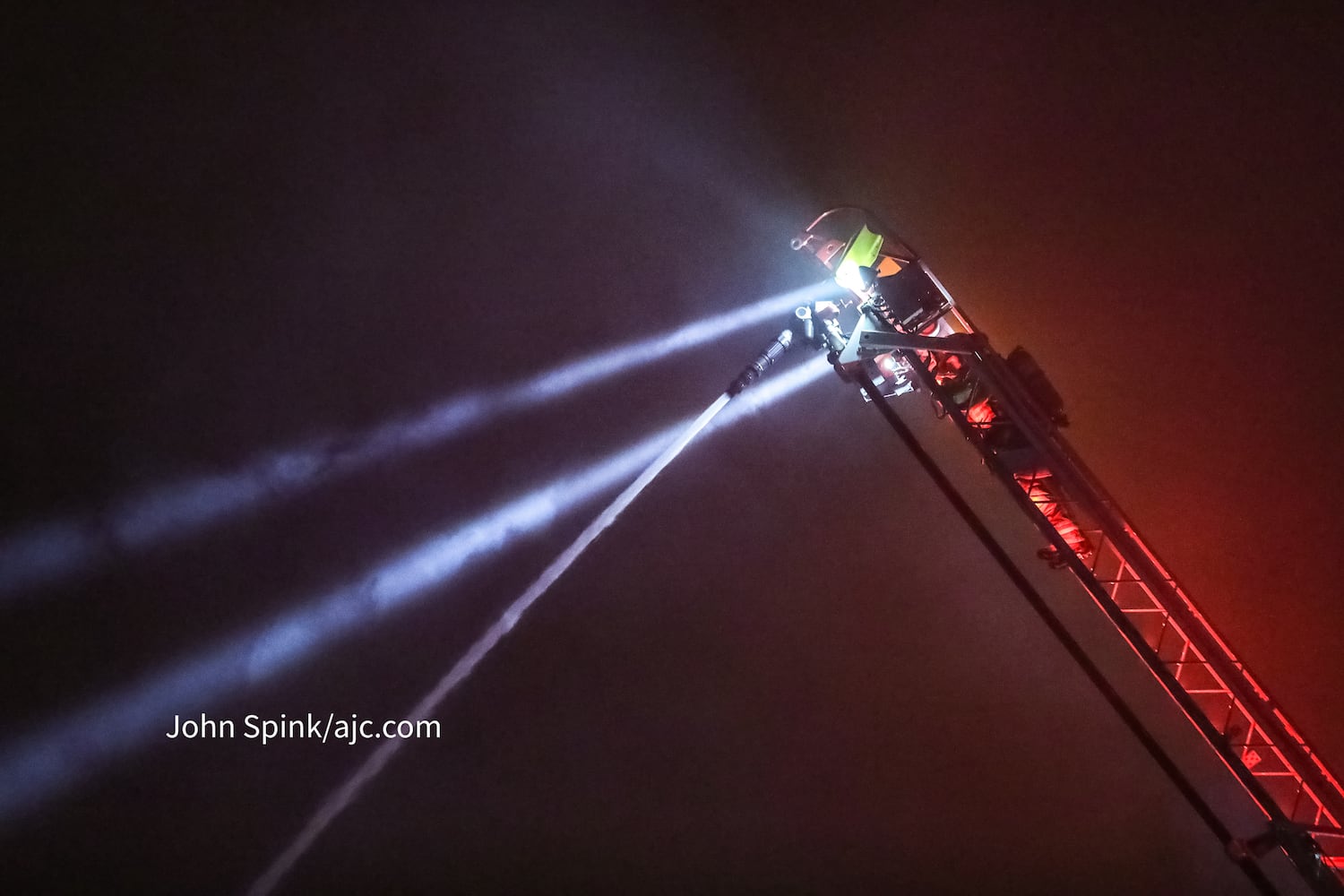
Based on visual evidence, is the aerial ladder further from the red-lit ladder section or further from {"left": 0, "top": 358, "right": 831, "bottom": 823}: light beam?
{"left": 0, "top": 358, "right": 831, "bottom": 823}: light beam

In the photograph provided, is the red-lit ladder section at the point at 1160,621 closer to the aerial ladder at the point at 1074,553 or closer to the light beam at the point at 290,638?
the aerial ladder at the point at 1074,553

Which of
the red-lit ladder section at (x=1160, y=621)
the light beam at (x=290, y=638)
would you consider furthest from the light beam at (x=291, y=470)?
the red-lit ladder section at (x=1160, y=621)

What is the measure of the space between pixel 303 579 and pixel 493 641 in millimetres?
1826

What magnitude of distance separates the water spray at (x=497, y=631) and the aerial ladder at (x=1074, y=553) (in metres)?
0.80

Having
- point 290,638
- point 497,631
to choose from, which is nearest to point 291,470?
point 290,638

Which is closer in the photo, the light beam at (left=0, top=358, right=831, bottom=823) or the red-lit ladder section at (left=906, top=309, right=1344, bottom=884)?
the red-lit ladder section at (left=906, top=309, right=1344, bottom=884)

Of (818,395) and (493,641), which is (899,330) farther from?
(493,641)

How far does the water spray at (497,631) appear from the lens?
6035 mm

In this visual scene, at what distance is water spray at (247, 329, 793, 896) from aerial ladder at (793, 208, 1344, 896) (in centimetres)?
80

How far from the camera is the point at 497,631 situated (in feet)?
A: 22.4

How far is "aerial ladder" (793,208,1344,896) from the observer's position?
433 centimetres

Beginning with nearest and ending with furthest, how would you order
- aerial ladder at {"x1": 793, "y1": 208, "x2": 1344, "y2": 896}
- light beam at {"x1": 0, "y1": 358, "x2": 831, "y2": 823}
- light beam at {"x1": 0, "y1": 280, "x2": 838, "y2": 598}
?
aerial ladder at {"x1": 793, "y1": 208, "x2": 1344, "y2": 896}
light beam at {"x1": 0, "y1": 358, "x2": 831, "y2": 823}
light beam at {"x1": 0, "y1": 280, "x2": 838, "y2": 598}

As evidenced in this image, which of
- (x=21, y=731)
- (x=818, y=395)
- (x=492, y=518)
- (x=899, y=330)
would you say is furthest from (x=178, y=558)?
(x=899, y=330)

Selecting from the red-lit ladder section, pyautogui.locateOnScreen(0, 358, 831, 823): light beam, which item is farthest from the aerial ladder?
pyautogui.locateOnScreen(0, 358, 831, 823): light beam
